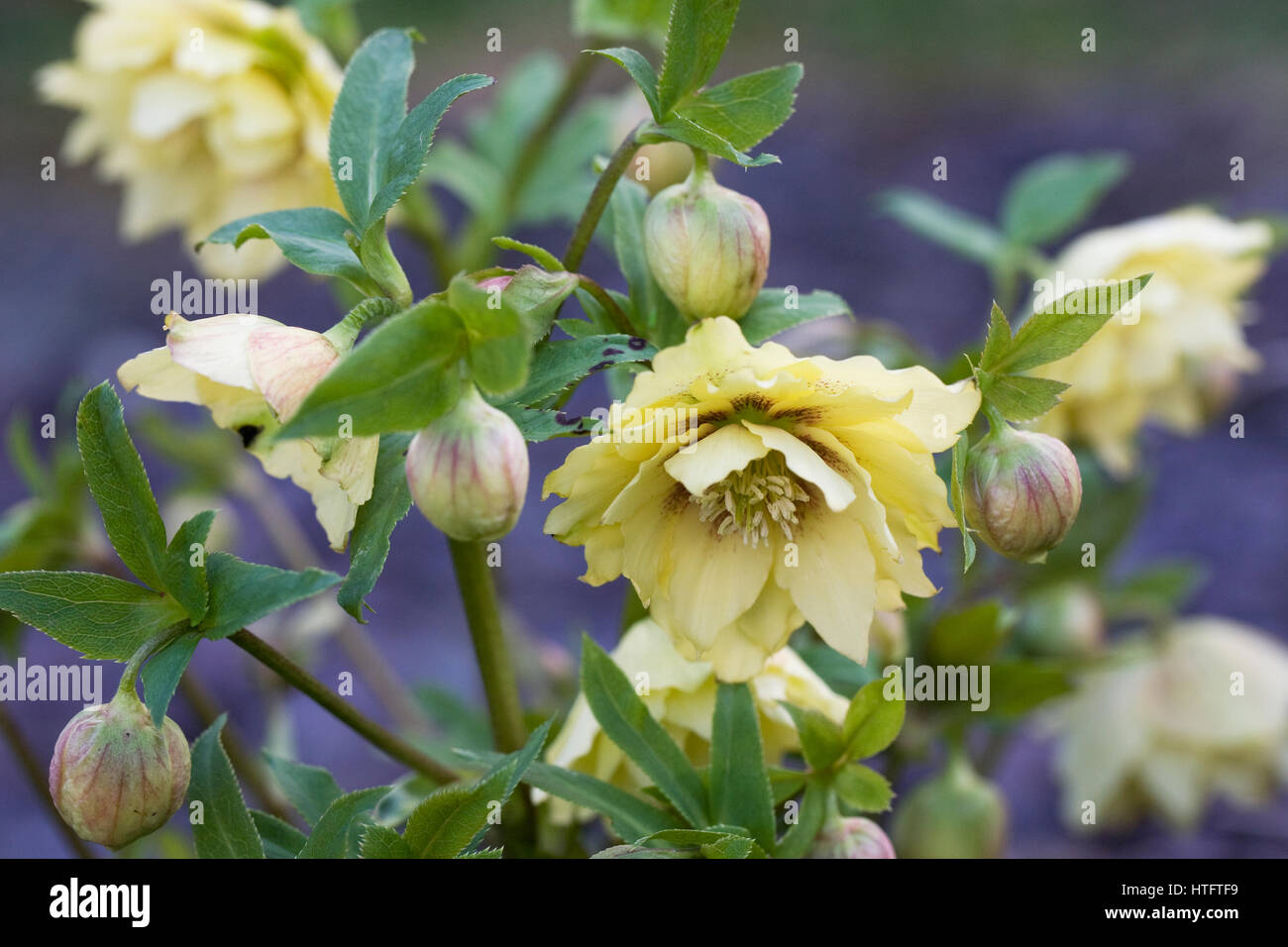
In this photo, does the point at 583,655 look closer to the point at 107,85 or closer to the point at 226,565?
the point at 226,565

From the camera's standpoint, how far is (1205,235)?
69 centimetres

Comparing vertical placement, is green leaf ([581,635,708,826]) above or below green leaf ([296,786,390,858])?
above

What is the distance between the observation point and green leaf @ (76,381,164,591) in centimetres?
40

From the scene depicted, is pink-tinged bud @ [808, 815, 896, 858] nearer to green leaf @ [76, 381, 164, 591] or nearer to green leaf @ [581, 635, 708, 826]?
green leaf @ [581, 635, 708, 826]

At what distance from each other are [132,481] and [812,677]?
0.25 meters

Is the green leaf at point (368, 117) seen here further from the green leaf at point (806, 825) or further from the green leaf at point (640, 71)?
the green leaf at point (806, 825)

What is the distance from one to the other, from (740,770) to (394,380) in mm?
183

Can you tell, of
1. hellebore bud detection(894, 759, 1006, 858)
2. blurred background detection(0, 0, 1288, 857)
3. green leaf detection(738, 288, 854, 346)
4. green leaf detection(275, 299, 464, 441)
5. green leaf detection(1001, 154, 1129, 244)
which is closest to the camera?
green leaf detection(275, 299, 464, 441)

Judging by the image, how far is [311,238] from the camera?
0.42 m

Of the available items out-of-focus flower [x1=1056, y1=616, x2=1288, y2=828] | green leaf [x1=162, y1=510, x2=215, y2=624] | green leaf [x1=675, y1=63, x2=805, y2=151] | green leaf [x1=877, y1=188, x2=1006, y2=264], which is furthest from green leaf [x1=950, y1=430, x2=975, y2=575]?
out-of-focus flower [x1=1056, y1=616, x2=1288, y2=828]

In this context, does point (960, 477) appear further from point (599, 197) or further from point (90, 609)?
point (90, 609)

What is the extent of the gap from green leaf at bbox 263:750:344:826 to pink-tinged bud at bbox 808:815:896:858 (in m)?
0.18

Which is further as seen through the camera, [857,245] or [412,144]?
[857,245]

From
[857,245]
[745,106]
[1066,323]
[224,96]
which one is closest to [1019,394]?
[1066,323]
